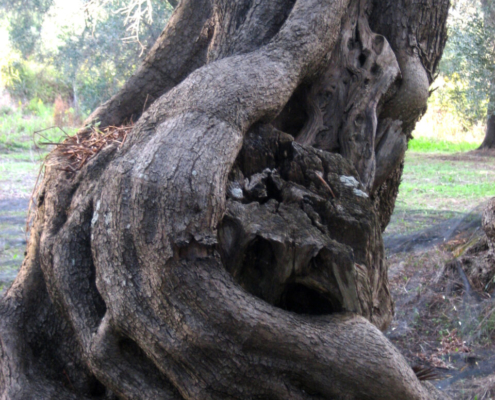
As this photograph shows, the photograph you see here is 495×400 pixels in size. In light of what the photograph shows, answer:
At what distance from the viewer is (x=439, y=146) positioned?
19828 millimetres

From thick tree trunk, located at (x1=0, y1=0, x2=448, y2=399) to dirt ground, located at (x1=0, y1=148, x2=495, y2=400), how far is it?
1.67 m

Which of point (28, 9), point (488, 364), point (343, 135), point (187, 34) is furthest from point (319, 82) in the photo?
point (28, 9)

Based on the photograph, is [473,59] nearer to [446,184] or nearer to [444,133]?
[446,184]

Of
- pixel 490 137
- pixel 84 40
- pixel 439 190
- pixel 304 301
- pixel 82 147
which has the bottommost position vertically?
pixel 304 301

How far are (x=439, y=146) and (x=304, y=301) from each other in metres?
18.9

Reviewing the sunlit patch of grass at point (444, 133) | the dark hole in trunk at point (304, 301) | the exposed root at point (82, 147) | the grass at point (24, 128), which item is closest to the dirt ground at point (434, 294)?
the dark hole in trunk at point (304, 301)

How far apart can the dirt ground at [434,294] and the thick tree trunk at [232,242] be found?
65.9 inches

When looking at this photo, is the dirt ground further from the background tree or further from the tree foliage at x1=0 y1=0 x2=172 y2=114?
the tree foliage at x1=0 y1=0 x2=172 y2=114

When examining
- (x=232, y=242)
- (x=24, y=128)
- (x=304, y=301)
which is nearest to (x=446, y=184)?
(x=304, y=301)

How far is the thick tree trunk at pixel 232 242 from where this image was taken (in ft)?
6.63

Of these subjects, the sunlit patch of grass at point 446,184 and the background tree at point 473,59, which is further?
the background tree at point 473,59

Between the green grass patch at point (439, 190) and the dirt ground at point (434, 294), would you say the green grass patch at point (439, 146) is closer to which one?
the green grass patch at point (439, 190)

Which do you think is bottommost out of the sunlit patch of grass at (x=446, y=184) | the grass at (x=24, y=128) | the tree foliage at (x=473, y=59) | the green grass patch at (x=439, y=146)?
the grass at (x=24, y=128)

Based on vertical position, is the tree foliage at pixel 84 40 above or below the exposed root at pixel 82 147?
above
